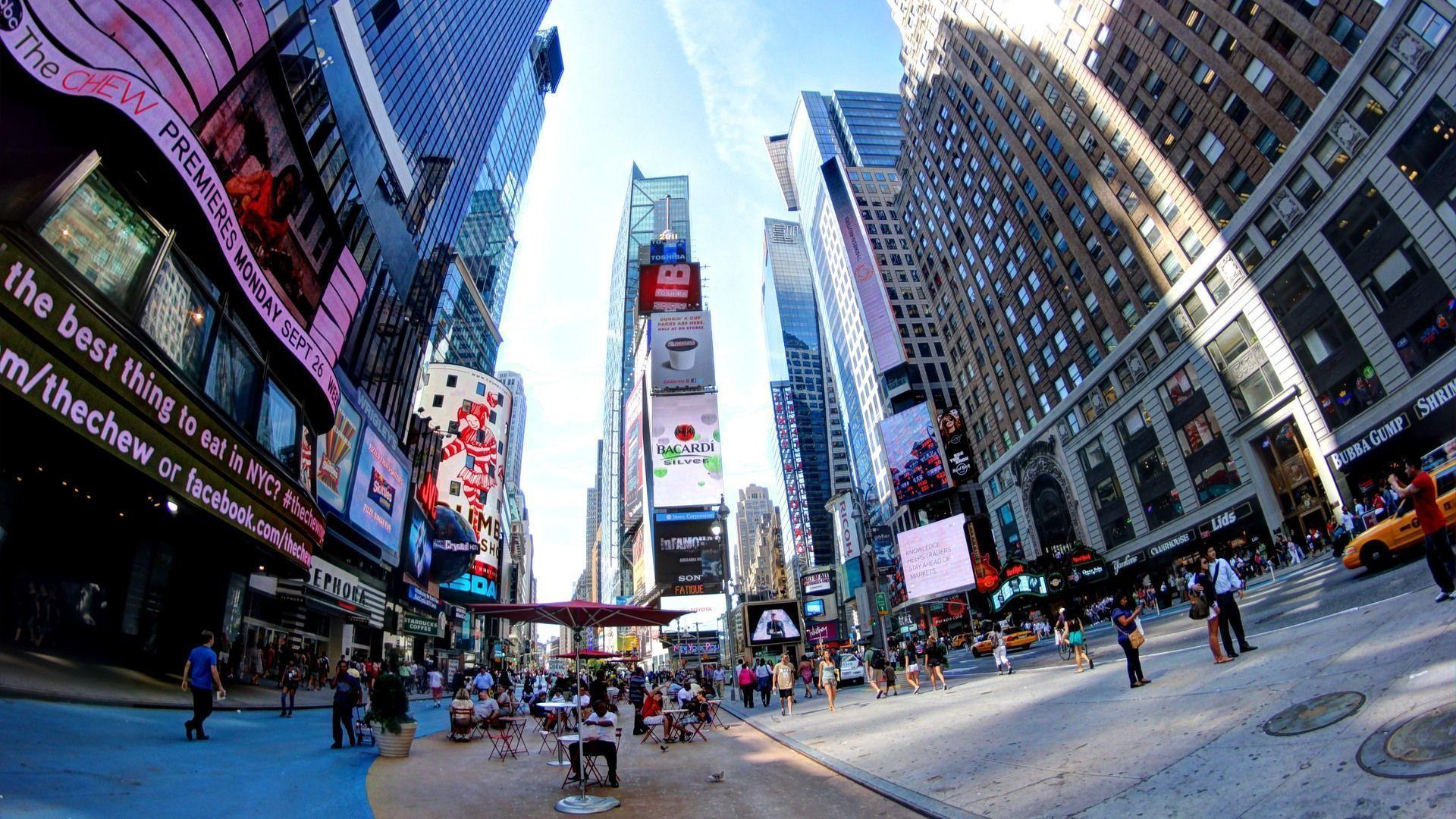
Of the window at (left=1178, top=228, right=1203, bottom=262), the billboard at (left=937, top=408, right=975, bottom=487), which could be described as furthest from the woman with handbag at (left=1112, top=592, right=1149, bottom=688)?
the billboard at (left=937, top=408, right=975, bottom=487)

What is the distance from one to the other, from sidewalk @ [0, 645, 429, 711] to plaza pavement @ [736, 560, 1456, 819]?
39.1 ft

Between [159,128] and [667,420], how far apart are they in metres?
48.3

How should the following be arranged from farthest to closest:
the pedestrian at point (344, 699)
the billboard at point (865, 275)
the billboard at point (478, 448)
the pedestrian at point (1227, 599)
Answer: the billboard at point (865, 275)
the billboard at point (478, 448)
the pedestrian at point (344, 699)
the pedestrian at point (1227, 599)

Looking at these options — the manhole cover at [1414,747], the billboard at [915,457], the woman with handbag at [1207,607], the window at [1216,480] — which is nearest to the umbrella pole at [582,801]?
the manhole cover at [1414,747]

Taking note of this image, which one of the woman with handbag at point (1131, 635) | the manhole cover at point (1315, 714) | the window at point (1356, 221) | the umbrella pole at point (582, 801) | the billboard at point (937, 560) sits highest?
the window at point (1356, 221)

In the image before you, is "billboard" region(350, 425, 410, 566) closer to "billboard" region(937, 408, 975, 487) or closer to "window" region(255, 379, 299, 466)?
"window" region(255, 379, 299, 466)

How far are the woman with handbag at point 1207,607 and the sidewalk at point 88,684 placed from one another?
17.7 metres

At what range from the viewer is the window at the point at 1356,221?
29.0 meters

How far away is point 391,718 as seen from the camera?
12219mm

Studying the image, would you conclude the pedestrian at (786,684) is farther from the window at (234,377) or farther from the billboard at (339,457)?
the billboard at (339,457)

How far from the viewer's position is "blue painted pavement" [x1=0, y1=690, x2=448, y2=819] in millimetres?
5844

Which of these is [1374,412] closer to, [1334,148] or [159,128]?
[1334,148]

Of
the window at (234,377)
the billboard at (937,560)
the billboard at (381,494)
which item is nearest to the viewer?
the window at (234,377)

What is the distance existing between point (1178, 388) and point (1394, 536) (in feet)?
100
